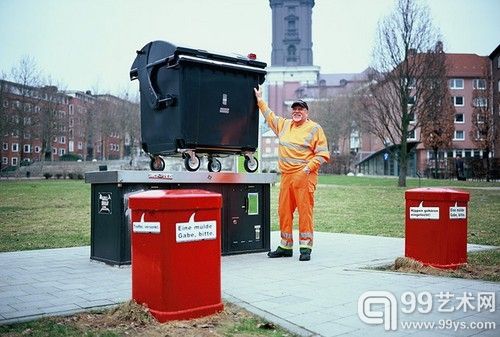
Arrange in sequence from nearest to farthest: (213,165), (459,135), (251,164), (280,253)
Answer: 1. (280,253)
2. (213,165)
3. (251,164)
4. (459,135)

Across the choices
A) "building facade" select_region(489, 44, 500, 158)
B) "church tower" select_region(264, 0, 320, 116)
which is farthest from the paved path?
"church tower" select_region(264, 0, 320, 116)

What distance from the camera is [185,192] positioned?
4262 mm

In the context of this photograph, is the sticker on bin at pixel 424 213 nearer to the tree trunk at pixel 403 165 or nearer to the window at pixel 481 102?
the tree trunk at pixel 403 165

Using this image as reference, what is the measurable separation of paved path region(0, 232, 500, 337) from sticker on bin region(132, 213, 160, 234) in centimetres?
93

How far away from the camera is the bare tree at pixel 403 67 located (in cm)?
3256

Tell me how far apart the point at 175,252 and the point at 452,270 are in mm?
3822

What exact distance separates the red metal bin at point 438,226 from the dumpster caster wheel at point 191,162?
2.83 metres

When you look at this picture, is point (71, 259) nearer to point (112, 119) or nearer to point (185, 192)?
point (185, 192)

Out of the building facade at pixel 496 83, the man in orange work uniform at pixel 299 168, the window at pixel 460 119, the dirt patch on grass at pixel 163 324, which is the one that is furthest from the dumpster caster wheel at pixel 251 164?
the window at pixel 460 119

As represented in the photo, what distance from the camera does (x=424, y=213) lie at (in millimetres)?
6484

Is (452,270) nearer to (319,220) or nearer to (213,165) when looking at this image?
(213,165)

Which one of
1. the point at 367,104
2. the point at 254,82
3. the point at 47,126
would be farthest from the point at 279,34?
the point at 254,82

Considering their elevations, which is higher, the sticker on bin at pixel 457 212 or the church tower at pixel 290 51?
the church tower at pixel 290 51

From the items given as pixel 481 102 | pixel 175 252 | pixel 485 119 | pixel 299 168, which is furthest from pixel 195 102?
pixel 481 102
